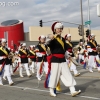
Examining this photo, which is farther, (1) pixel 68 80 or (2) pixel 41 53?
(2) pixel 41 53

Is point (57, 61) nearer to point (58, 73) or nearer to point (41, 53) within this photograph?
point (58, 73)

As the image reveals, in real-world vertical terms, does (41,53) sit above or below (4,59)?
above

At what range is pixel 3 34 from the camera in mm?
51375

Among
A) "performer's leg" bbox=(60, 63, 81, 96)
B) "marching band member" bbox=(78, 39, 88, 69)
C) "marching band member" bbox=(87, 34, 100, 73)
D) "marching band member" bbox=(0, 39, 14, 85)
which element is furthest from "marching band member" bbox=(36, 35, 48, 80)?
"marching band member" bbox=(78, 39, 88, 69)

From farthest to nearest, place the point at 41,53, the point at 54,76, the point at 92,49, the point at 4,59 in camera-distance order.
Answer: the point at 92,49, the point at 41,53, the point at 4,59, the point at 54,76

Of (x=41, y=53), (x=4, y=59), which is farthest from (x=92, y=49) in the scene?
(x=4, y=59)

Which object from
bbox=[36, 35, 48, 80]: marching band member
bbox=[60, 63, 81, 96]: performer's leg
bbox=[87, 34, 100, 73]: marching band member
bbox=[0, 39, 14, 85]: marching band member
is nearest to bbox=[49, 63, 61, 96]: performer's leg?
bbox=[60, 63, 81, 96]: performer's leg

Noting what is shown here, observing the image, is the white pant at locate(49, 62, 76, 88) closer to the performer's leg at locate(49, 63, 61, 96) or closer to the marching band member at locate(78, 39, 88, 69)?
the performer's leg at locate(49, 63, 61, 96)

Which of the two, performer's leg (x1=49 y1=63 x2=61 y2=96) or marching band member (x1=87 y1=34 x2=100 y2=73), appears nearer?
performer's leg (x1=49 y1=63 x2=61 y2=96)

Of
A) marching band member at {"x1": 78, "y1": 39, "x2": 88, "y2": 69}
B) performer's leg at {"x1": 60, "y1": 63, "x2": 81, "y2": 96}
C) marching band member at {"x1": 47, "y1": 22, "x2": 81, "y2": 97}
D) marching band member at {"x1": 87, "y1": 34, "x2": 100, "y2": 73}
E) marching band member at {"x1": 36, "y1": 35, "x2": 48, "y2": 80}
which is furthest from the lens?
Answer: marching band member at {"x1": 78, "y1": 39, "x2": 88, "y2": 69}

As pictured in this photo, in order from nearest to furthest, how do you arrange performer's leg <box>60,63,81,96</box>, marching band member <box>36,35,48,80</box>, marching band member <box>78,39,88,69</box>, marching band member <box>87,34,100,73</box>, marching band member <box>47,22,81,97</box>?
performer's leg <box>60,63,81,96</box>
marching band member <box>47,22,81,97</box>
marching band member <box>36,35,48,80</box>
marching band member <box>87,34,100,73</box>
marching band member <box>78,39,88,69</box>

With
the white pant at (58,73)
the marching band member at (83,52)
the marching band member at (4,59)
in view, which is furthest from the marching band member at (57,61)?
Result: the marching band member at (83,52)

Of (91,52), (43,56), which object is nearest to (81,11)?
(91,52)

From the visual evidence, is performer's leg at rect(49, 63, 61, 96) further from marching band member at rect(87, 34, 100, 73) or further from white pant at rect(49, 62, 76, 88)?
marching band member at rect(87, 34, 100, 73)
